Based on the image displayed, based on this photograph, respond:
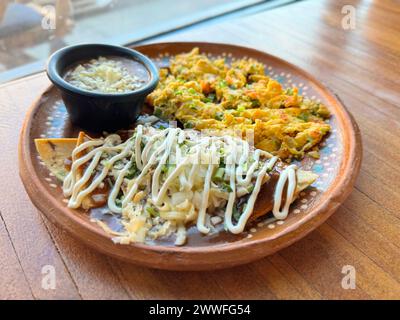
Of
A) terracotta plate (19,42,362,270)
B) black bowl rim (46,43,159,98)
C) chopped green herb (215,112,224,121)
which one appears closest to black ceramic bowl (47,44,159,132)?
black bowl rim (46,43,159,98)

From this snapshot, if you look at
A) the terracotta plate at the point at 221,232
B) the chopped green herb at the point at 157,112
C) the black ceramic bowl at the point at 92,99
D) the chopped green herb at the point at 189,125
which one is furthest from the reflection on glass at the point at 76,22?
the chopped green herb at the point at 189,125

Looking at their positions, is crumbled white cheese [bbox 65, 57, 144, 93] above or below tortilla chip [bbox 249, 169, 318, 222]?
above

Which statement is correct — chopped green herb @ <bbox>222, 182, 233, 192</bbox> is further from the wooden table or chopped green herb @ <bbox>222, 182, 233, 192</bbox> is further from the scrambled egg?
the scrambled egg

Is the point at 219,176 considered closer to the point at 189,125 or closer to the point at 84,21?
the point at 189,125

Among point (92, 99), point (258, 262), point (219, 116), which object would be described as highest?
point (92, 99)

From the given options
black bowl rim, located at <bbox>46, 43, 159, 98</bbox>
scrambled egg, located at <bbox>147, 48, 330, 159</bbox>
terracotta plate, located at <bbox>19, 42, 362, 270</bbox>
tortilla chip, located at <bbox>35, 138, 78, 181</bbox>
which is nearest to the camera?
terracotta plate, located at <bbox>19, 42, 362, 270</bbox>

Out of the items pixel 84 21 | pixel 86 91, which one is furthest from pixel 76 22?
pixel 86 91

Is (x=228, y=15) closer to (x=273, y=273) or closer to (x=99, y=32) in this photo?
(x=99, y=32)
